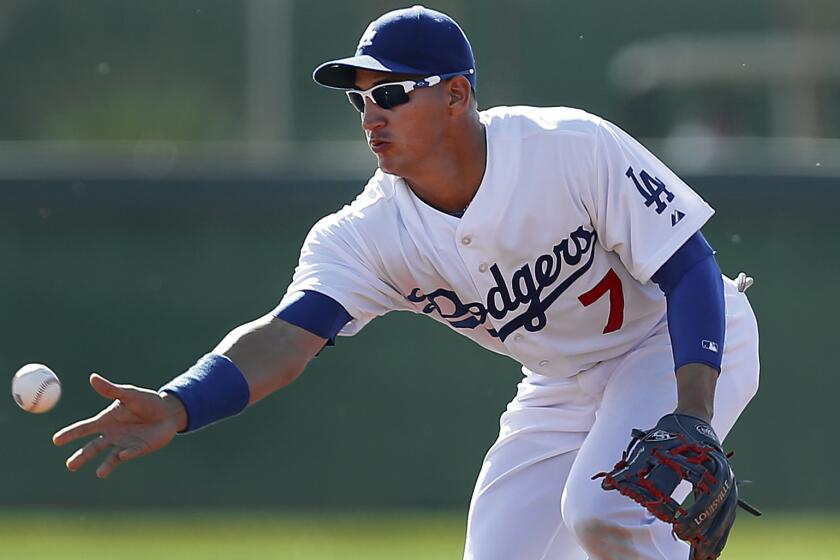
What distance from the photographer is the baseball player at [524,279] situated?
154 inches

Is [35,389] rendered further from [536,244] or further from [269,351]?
[536,244]

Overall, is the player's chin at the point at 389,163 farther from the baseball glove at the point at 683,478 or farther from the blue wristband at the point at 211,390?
the baseball glove at the point at 683,478

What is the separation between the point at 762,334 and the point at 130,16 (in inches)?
162

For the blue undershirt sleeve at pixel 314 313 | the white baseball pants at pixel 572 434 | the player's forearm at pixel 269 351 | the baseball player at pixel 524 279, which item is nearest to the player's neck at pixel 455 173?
the baseball player at pixel 524 279

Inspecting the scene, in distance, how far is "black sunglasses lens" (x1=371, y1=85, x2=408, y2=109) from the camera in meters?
4.06

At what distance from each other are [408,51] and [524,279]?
68 cm

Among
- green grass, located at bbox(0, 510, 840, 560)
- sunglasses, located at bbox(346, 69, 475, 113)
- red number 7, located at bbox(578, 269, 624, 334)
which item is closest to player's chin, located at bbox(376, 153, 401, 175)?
sunglasses, located at bbox(346, 69, 475, 113)

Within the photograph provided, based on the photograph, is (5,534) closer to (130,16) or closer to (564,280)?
(130,16)

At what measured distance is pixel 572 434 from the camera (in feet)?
14.0

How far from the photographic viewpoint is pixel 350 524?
859cm

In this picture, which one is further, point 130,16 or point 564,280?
point 130,16

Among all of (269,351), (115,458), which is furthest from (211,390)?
(115,458)

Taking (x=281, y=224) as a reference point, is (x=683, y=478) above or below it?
above

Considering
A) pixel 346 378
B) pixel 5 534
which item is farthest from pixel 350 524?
pixel 5 534
